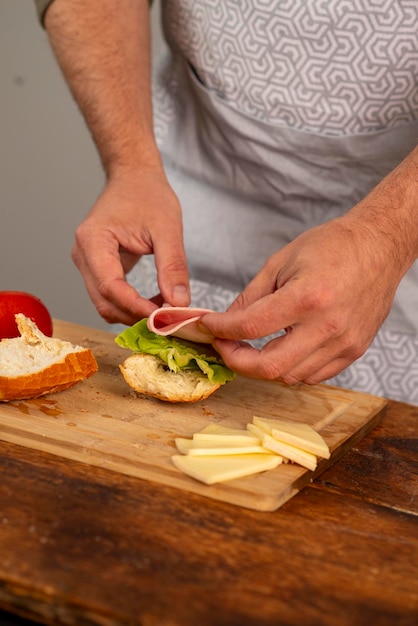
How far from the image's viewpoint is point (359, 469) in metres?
1.79

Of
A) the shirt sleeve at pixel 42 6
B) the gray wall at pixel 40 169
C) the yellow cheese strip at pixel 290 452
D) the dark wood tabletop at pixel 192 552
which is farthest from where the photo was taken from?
the gray wall at pixel 40 169

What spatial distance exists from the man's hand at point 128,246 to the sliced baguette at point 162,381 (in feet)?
0.47

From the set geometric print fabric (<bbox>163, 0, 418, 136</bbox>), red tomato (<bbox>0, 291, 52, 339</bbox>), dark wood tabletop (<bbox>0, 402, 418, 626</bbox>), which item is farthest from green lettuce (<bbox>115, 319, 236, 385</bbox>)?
geometric print fabric (<bbox>163, 0, 418, 136</bbox>)

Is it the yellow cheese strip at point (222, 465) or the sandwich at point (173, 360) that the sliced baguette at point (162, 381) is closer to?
the sandwich at point (173, 360)

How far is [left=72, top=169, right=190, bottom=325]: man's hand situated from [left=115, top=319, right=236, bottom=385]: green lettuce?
68mm

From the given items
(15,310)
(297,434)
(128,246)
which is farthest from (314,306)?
(15,310)

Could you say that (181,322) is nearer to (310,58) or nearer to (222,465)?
(222,465)

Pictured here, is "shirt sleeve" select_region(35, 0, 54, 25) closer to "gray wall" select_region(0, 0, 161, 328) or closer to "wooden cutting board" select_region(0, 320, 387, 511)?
"wooden cutting board" select_region(0, 320, 387, 511)

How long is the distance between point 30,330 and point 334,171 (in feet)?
3.18

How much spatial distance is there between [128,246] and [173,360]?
37cm

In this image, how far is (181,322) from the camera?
76.7 inches

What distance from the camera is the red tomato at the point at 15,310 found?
2168mm

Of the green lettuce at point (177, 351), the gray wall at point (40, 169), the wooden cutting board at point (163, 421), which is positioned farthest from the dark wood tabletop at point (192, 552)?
the gray wall at point (40, 169)

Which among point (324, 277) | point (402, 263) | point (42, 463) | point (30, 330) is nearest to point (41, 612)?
point (42, 463)
